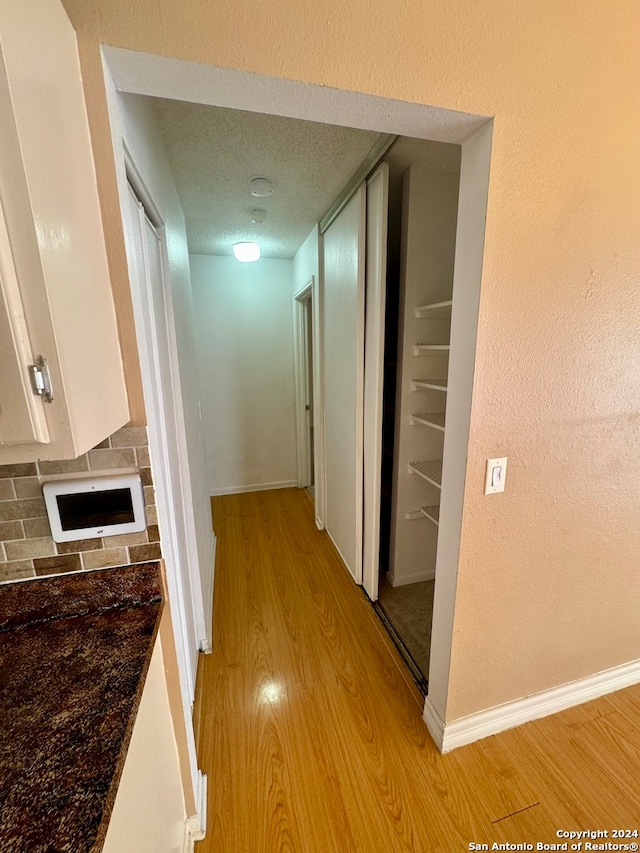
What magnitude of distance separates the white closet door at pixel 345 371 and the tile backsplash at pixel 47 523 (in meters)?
1.33

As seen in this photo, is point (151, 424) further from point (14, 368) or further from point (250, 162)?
point (250, 162)

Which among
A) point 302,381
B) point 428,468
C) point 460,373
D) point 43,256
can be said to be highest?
point 43,256

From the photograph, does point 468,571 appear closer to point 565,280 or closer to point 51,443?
point 565,280

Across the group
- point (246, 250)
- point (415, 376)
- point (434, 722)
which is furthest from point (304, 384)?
point (434, 722)

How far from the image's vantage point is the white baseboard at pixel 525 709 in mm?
1327

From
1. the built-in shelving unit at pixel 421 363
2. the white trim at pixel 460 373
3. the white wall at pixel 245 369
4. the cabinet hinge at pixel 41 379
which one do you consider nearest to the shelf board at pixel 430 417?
the built-in shelving unit at pixel 421 363

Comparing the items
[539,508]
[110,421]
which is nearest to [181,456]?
[110,421]

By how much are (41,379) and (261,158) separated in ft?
5.26

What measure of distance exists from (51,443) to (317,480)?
245cm

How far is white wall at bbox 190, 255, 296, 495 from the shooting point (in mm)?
3201

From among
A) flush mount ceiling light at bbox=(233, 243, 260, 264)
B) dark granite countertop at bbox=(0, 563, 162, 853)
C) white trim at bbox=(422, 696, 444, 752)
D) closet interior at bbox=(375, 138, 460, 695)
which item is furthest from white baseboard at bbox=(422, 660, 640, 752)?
flush mount ceiling light at bbox=(233, 243, 260, 264)

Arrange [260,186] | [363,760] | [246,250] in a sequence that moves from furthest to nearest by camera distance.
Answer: [246,250], [260,186], [363,760]

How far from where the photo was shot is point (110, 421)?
66 centimetres

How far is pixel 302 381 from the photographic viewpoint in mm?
3473
